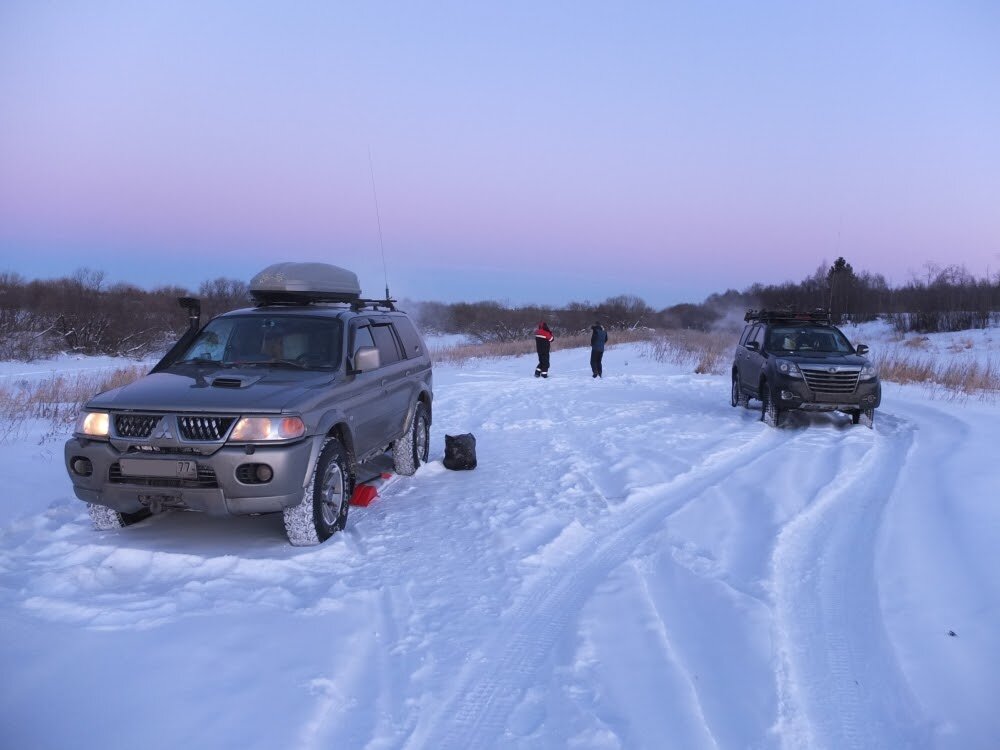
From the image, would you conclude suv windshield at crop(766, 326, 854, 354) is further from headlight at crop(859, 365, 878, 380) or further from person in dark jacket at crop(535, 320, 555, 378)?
person in dark jacket at crop(535, 320, 555, 378)

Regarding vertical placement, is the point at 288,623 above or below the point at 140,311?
below

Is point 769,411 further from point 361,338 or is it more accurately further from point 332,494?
point 332,494

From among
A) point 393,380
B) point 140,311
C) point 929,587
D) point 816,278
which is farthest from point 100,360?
point 816,278

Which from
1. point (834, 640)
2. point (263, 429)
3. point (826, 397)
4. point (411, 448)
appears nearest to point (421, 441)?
point (411, 448)

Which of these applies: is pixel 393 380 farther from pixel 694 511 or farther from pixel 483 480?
pixel 694 511

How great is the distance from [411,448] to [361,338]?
5.54 feet

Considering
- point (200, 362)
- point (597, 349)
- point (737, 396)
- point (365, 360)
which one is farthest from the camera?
point (597, 349)

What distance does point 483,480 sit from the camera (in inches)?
312

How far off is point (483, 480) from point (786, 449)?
180 inches

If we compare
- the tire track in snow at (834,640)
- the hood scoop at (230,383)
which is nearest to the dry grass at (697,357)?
the tire track in snow at (834,640)

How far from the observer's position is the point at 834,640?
13.3 feet

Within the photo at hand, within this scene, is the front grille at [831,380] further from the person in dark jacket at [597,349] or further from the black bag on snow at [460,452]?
the person in dark jacket at [597,349]

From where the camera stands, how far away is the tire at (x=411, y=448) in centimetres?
815

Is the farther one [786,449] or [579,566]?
[786,449]
